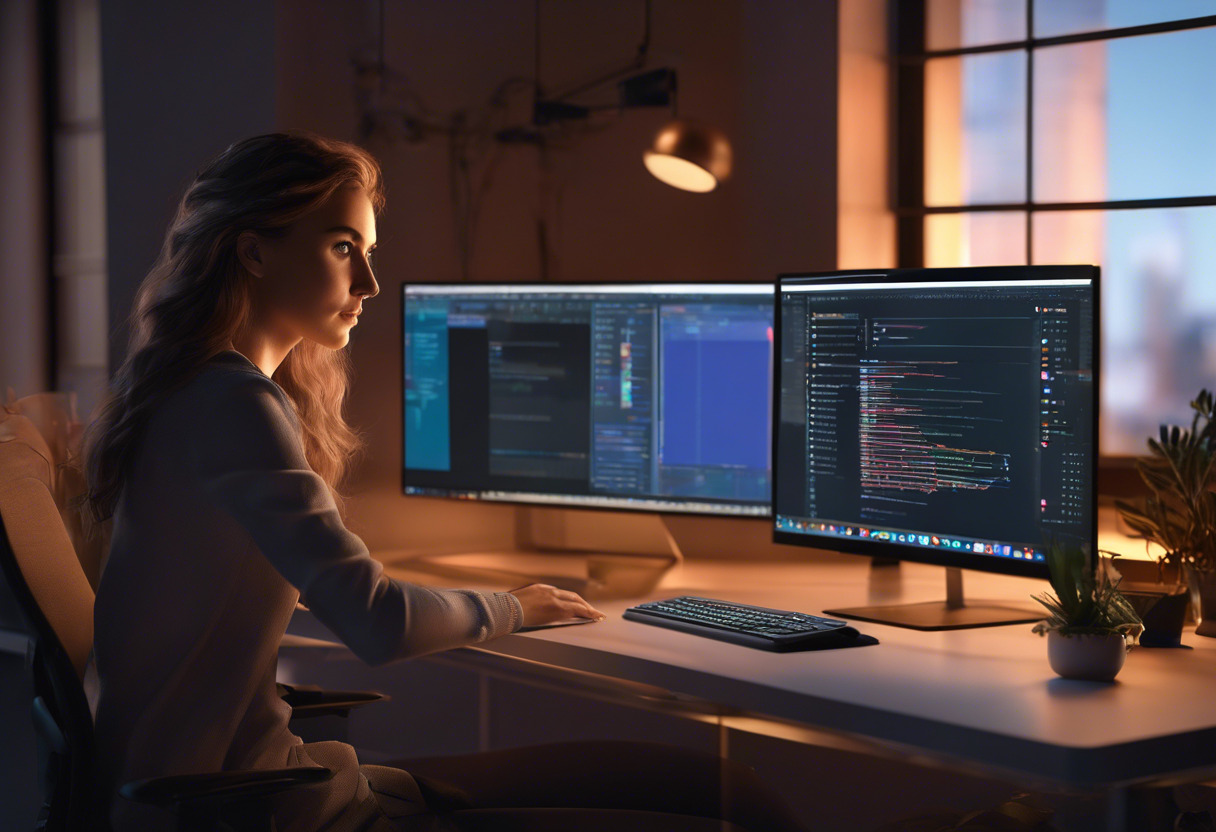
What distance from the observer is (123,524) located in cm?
129

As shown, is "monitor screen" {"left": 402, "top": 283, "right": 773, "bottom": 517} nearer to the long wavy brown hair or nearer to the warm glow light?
the warm glow light

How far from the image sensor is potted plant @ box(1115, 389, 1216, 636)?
1.57 m

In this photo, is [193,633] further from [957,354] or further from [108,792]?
[957,354]

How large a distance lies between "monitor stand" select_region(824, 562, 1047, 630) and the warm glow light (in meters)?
0.87

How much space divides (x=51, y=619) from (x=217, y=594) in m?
0.17

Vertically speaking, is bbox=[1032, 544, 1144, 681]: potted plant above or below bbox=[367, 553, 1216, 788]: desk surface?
above

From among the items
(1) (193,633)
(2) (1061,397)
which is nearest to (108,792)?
(1) (193,633)

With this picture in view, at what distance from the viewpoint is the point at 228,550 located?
49.4 inches

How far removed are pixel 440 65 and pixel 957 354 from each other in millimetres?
1275

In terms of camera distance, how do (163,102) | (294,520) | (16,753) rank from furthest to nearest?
(163,102) → (16,753) → (294,520)

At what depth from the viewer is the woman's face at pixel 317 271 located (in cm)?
141

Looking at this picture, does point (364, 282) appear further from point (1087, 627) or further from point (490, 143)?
point (490, 143)

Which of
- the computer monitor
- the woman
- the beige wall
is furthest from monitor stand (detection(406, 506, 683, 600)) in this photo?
the woman

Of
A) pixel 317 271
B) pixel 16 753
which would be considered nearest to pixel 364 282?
pixel 317 271
